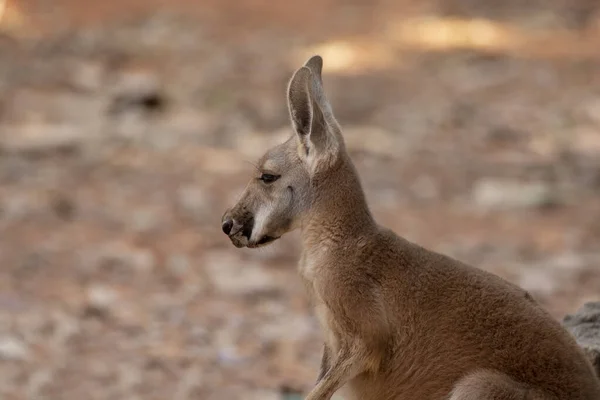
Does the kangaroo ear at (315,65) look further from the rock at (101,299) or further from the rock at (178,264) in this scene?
the rock at (178,264)

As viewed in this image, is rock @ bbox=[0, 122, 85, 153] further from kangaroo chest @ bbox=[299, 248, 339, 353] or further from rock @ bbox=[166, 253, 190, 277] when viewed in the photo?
kangaroo chest @ bbox=[299, 248, 339, 353]

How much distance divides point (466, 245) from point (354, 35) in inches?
298

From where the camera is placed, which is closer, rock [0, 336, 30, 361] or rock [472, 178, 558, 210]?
rock [0, 336, 30, 361]

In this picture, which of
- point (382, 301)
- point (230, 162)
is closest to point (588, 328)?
point (382, 301)

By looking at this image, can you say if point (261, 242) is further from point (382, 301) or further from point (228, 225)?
point (382, 301)

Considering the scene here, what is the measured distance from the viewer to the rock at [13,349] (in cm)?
690

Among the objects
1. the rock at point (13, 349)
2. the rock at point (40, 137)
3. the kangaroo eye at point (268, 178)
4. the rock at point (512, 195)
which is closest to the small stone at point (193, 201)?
the rock at point (40, 137)

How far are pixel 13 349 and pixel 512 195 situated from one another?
4.72m

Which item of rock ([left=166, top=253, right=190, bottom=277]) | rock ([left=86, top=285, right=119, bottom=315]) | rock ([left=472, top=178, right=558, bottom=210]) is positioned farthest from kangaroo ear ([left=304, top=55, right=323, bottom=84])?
rock ([left=472, top=178, right=558, bottom=210])

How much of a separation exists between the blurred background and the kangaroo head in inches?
91.6

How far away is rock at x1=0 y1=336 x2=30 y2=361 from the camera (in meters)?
6.90

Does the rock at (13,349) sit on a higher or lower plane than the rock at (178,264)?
lower

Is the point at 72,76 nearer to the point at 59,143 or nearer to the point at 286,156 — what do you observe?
the point at 59,143

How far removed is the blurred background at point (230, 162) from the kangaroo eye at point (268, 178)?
2355 millimetres
